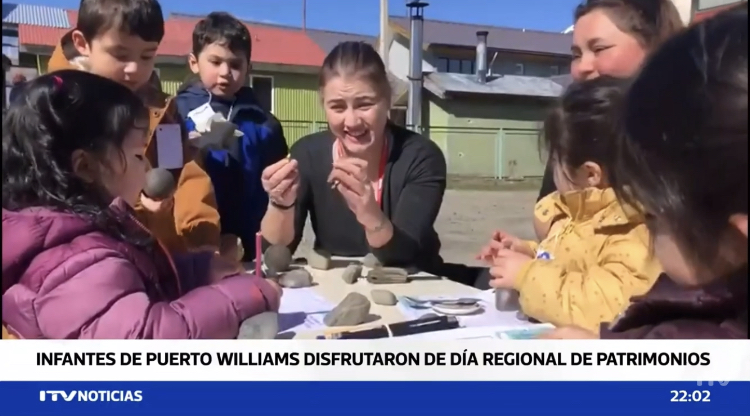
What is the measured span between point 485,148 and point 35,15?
894 mm

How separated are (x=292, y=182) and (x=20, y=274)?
76 cm

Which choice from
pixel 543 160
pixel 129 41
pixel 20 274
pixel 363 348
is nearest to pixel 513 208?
pixel 543 160

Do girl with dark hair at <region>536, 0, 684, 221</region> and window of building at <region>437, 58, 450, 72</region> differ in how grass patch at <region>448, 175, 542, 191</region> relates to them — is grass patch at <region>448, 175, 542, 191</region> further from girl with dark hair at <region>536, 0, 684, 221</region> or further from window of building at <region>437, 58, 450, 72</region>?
window of building at <region>437, 58, 450, 72</region>

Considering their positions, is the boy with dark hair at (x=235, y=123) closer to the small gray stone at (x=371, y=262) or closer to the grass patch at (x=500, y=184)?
the small gray stone at (x=371, y=262)

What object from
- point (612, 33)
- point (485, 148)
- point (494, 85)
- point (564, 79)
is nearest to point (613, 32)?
point (612, 33)

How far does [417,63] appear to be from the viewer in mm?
1556

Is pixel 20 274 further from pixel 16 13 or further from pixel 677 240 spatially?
pixel 677 240

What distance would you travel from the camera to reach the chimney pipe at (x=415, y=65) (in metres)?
1.42

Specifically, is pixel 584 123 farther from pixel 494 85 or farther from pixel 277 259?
pixel 277 259

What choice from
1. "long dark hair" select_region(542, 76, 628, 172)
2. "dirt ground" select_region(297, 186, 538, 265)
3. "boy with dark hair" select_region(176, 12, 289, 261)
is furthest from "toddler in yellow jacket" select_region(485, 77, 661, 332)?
"boy with dark hair" select_region(176, 12, 289, 261)

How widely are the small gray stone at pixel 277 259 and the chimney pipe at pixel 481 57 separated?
2.07ft

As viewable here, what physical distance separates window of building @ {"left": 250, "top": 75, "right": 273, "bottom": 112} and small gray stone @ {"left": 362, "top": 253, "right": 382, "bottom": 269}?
18.0 inches
